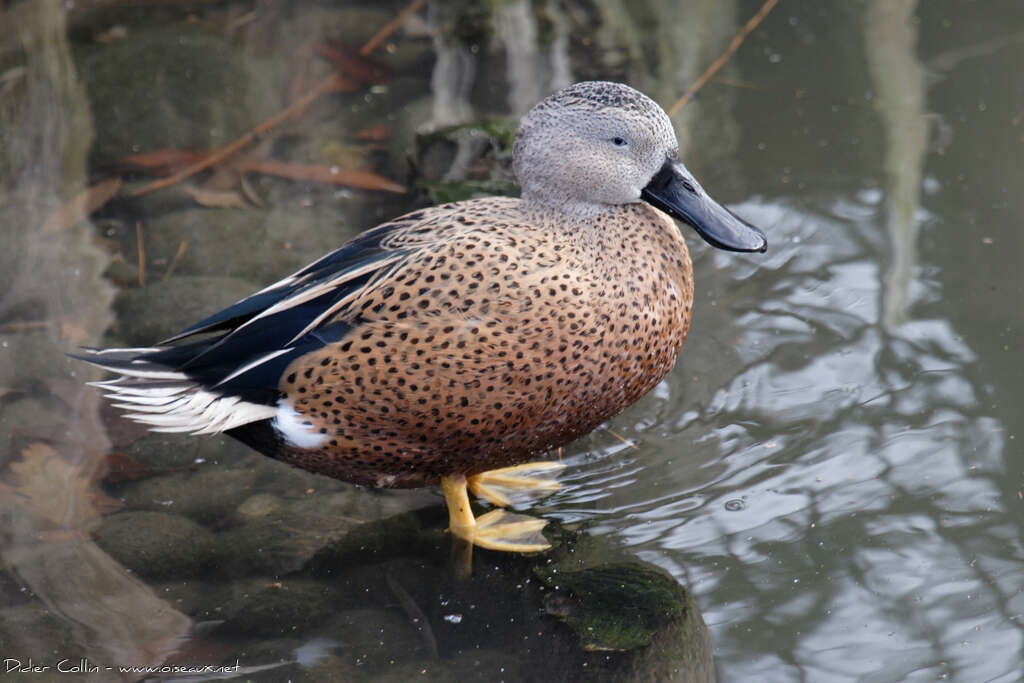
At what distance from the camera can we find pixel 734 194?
4.78 meters

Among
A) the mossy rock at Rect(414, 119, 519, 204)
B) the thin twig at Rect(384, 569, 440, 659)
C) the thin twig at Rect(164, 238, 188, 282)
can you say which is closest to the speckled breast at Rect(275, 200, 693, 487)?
the thin twig at Rect(384, 569, 440, 659)

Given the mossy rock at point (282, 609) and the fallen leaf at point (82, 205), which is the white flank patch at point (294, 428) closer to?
the mossy rock at point (282, 609)

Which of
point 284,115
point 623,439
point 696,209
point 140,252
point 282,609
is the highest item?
point 696,209

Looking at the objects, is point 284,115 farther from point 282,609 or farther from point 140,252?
point 282,609

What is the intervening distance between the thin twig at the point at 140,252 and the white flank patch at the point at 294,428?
5.54 feet

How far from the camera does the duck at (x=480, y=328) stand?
2941mm

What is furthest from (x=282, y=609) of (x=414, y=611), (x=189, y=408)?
(x=189, y=408)

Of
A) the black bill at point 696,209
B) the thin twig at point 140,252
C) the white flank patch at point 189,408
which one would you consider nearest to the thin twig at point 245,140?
the thin twig at point 140,252

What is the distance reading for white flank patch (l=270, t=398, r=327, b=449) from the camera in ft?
10.1

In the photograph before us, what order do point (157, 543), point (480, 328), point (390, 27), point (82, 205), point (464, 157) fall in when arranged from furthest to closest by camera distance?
1. point (390, 27)
2. point (82, 205)
3. point (464, 157)
4. point (157, 543)
5. point (480, 328)

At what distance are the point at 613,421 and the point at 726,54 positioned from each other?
2.70 metres

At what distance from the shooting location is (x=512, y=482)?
362 cm

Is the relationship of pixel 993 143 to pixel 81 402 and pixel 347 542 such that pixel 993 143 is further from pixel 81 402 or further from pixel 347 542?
pixel 81 402

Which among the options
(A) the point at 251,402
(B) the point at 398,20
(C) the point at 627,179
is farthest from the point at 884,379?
(B) the point at 398,20
